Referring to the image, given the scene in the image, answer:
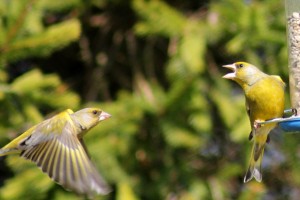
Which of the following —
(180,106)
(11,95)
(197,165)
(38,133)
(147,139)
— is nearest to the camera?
(38,133)

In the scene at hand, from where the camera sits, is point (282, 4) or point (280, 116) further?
point (282, 4)

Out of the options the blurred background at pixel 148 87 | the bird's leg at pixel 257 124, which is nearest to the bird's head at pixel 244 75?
the bird's leg at pixel 257 124

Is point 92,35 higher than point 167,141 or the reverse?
higher

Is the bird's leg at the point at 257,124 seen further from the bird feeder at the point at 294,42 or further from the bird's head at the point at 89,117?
the bird's head at the point at 89,117

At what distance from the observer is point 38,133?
139 inches

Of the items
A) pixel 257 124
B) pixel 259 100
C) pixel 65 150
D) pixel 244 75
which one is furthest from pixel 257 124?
pixel 65 150

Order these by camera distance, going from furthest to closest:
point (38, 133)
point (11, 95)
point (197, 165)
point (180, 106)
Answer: point (197, 165) → point (180, 106) → point (11, 95) → point (38, 133)

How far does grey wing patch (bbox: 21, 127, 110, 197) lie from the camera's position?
2.94m

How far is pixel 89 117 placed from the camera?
352 centimetres

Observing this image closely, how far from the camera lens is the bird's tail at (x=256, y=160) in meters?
3.71

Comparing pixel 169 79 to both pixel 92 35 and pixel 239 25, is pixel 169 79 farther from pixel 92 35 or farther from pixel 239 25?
pixel 92 35

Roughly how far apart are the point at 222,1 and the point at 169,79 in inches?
21.0

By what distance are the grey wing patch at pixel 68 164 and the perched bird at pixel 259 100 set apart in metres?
0.75

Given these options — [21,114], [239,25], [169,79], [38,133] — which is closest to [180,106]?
[169,79]
